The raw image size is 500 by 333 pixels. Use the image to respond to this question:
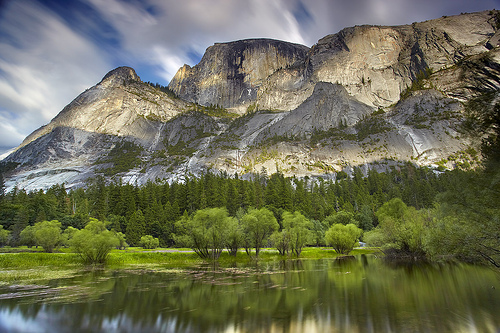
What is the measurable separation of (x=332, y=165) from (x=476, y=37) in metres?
156

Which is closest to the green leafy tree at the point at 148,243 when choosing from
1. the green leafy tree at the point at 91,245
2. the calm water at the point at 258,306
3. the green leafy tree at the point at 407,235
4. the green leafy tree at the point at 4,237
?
the green leafy tree at the point at 91,245

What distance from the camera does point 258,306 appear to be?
1614 cm

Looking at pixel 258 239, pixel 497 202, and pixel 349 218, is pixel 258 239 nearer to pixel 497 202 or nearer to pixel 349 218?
A: pixel 497 202

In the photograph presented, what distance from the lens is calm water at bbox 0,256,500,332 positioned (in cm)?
1255

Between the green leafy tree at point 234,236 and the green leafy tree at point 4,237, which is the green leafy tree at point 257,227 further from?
the green leafy tree at point 4,237

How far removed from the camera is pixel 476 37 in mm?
195000

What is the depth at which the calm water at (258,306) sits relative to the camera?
41.2 ft

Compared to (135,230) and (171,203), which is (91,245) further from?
(171,203)

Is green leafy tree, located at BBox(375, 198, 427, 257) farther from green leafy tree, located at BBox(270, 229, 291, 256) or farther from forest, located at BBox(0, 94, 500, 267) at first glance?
green leafy tree, located at BBox(270, 229, 291, 256)

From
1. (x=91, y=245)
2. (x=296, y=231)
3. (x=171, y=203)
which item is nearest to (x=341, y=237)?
(x=296, y=231)

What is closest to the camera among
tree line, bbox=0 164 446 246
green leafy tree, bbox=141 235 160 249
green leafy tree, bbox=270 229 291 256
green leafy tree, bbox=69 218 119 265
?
green leafy tree, bbox=69 218 119 265

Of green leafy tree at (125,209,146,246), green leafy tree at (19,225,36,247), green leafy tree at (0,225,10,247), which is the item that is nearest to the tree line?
green leafy tree at (125,209,146,246)

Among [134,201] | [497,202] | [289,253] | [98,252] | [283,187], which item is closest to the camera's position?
[497,202]

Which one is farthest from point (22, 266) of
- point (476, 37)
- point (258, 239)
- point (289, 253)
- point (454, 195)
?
point (476, 37)
